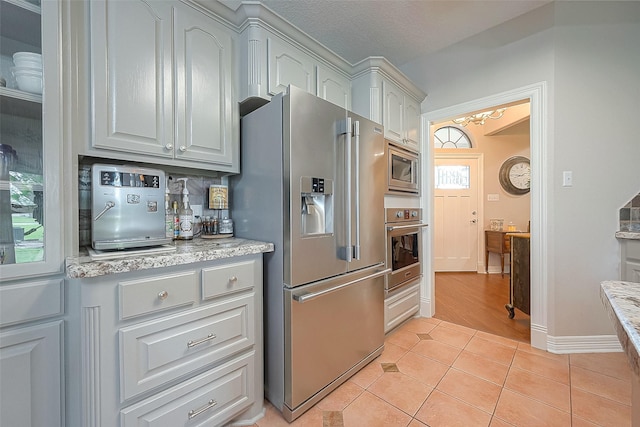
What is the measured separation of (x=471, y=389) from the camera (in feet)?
5.27

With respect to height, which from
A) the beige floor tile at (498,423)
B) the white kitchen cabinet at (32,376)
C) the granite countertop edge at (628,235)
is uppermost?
the granite countertop edge at (628,235)

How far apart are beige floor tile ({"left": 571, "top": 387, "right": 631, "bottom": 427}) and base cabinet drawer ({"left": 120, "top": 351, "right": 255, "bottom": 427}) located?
1.75 meters

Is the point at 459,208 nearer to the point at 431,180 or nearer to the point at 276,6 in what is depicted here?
the point at 431,180

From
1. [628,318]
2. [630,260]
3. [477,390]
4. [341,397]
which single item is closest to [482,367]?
[477,390]

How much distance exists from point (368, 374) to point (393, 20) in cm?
255

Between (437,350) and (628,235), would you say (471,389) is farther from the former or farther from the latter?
(628,235)

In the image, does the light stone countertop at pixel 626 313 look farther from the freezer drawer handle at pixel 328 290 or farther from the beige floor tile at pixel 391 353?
the beige floor tile at pixel 391 353

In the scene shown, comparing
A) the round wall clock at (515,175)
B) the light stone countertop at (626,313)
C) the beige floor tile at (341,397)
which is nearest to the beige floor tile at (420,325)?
the beige floor tile at (341,397)

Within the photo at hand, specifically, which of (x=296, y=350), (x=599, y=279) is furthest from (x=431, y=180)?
(x=296, y=350)

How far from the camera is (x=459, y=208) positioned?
4676 mm

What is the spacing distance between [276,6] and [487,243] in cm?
453

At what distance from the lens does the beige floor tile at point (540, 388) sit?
1.50 meters

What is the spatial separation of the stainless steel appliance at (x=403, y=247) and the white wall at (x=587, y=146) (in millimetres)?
974

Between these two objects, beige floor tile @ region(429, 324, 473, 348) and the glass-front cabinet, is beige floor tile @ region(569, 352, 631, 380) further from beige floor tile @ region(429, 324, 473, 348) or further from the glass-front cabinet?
the glass-front cabinet
